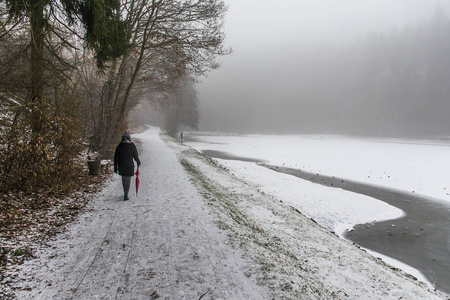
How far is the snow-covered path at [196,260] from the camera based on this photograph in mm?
3285

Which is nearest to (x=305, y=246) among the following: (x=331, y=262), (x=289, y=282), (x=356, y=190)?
(x=331, y=262)

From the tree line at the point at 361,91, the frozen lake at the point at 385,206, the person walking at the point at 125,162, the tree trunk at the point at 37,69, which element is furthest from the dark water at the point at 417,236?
the tree line at the point at 361,91

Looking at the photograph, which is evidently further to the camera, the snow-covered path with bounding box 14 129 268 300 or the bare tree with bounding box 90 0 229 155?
the bare tree with bounding box 90 0 229 155

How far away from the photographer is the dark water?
20.5ft

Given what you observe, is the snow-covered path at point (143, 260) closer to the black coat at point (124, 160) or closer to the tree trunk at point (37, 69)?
the black coat at point (124, 160)

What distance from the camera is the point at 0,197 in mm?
5402

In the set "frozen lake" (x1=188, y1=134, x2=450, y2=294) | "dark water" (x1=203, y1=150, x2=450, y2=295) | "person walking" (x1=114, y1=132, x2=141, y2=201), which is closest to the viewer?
"dark water" (x1=203, y1=150, x2=450, y2=295)

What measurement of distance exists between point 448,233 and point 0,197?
509 inches

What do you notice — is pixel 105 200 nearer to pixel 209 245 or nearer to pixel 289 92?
pixel 209 245

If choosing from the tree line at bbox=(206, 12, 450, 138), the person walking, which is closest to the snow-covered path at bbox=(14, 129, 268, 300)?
the person walking

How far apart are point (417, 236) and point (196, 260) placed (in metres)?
7.94

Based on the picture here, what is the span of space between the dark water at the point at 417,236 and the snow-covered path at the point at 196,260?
5.75 feet

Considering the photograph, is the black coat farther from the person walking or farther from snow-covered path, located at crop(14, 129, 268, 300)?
snow-covered path, located at crop(14, 129, 268, 300)

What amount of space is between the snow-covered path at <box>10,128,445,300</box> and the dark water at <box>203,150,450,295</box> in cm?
175
